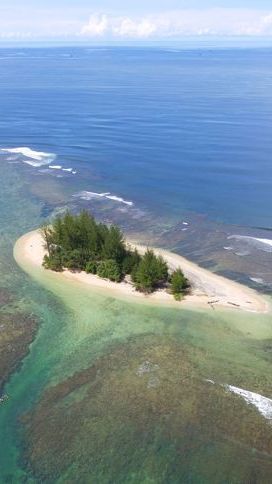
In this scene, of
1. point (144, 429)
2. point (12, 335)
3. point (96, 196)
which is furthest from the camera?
point (96, 196)

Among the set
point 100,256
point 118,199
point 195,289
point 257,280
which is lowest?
point 257,280

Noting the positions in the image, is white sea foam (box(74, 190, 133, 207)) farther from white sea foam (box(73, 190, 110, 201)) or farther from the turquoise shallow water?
the turquoise shallow water

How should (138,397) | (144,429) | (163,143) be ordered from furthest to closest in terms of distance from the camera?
(163,143)
(138,397)
(144,429)

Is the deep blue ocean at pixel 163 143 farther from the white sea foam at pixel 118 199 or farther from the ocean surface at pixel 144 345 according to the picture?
the white sea foam at pixel 118 199

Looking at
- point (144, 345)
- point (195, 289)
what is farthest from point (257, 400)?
point (195, 289)

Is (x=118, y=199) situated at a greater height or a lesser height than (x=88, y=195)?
lesser

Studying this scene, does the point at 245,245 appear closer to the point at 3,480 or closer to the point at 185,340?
the point at 185,340

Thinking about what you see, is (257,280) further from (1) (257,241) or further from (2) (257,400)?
(2) (257,400)

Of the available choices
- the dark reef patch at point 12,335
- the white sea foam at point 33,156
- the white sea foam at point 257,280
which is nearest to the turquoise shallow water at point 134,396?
the dark reef patch at point 12,335
